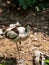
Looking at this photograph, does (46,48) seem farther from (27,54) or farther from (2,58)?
(2,58)

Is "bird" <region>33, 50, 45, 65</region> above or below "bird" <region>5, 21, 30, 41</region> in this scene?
below

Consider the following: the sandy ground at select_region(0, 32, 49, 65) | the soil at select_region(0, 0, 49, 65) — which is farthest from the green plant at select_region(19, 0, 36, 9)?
the sandy ground at select_region(0, 32, 49, 65)

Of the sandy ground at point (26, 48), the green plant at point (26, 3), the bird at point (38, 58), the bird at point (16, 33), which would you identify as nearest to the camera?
the bird at point (16, 33)

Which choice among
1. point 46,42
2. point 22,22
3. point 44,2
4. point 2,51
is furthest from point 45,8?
point 2,51

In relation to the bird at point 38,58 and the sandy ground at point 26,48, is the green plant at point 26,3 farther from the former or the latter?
the bird at point 38,58

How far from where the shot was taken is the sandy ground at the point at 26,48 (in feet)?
12.1

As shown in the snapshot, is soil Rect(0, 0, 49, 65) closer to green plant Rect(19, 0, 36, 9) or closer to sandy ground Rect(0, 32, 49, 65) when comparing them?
sandy ground Rect(0, 32, 49, 65)

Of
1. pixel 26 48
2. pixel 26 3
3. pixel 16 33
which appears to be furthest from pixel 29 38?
pixel 16 33

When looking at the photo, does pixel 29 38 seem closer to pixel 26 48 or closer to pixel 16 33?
pixel 26 48

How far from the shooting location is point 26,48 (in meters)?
3.82

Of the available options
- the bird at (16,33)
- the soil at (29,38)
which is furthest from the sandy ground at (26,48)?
the bird at (16,33)

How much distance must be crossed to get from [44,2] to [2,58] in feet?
4.28

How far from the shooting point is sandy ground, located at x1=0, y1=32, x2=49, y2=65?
369cm

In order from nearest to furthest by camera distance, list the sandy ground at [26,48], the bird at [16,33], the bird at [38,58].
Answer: the bird at [16,33] → the bird at [38,58] → the sandy ground at [26,48]
